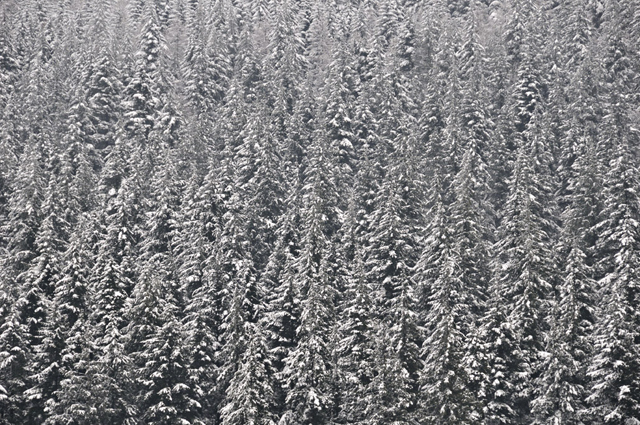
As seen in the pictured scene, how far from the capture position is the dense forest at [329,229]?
3003 cm

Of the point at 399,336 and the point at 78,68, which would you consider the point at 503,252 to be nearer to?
the point at 399,336

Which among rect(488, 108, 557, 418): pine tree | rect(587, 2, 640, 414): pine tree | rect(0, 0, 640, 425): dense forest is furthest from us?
rect(488, 108, 557, 418): pine tree

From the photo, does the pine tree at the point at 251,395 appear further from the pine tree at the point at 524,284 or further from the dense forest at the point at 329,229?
the pine tree at the point at 524,284

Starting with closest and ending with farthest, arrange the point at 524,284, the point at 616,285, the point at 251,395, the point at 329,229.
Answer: the point at 251,395 < the point at 616,285 < the point at 524,284 < the point at 329,229

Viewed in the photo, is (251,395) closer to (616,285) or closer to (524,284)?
(524,284)

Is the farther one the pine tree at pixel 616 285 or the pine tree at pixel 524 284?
the pine tree at pixel 524 284

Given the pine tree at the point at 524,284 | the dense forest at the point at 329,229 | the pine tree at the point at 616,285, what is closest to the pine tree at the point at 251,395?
the dense forest at the point at 329,229

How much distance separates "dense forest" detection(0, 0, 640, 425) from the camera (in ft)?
98.5

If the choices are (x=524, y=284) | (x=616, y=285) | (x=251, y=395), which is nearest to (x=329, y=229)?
(x=524, y=284)

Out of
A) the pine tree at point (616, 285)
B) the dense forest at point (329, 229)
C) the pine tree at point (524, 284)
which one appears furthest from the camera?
the pine tree at point (524, 284)

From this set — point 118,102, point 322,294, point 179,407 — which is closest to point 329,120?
point 118,102

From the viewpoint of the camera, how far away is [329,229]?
46.2 metres

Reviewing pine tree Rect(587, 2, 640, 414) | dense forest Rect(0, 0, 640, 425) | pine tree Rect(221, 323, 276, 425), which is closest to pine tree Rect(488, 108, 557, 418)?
dense forest Rect(0, 0, 640, 425)

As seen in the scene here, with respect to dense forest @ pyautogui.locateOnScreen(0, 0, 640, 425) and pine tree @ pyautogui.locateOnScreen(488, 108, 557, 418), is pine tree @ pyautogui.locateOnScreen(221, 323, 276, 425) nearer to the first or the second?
dense forest @ pyautogui.locateOnScreen(0, 0, 640, 425)
